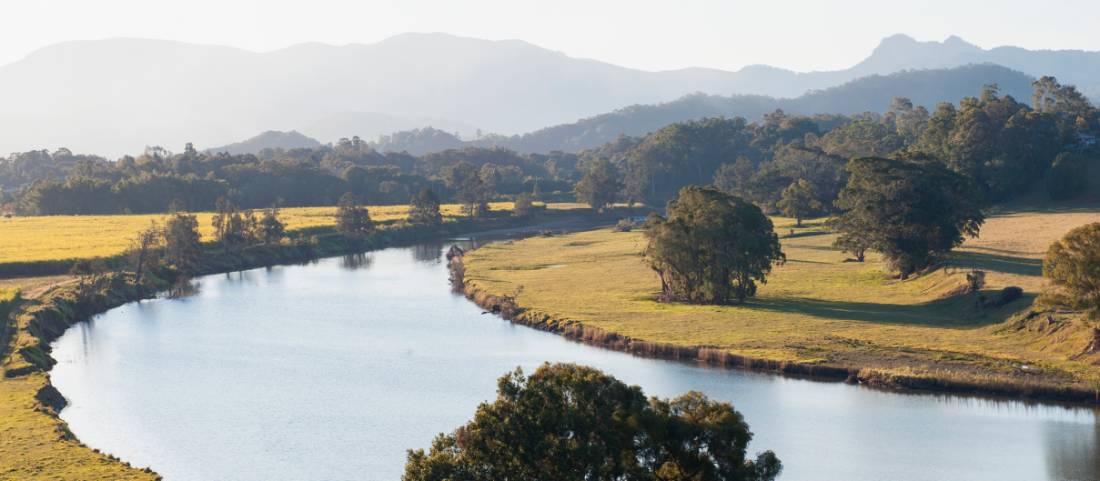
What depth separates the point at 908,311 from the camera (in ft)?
233

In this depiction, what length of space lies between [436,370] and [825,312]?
26.8 meters

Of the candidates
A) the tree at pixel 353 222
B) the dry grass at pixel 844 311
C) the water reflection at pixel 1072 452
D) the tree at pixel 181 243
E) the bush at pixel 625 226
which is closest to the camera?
the water reflection at pixel 1072 452

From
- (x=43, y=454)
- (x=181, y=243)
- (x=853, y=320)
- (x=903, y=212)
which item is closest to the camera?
(x=43, y=454)

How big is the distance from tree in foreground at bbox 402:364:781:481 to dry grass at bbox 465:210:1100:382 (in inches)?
1093

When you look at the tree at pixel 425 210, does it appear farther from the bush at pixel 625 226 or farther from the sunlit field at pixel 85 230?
the bush at pixel 625 226

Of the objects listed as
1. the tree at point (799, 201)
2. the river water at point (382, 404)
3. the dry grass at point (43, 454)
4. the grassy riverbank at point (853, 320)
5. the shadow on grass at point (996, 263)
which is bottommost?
the river water at point (382, 404)

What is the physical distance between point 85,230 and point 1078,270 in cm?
11378

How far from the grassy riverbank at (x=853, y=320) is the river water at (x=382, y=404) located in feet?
6.37

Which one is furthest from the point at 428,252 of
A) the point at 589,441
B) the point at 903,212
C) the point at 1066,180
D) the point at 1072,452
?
the point at 589,441

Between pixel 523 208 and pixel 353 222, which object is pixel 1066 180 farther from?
pixel 353 222

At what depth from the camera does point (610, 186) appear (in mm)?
187125

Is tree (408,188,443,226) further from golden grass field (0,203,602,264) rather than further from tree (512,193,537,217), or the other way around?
tree (512,193,537,217)

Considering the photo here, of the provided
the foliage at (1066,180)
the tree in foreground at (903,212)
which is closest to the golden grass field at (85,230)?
the tree in foreground at (903,212)

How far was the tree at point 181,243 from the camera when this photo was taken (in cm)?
11188
